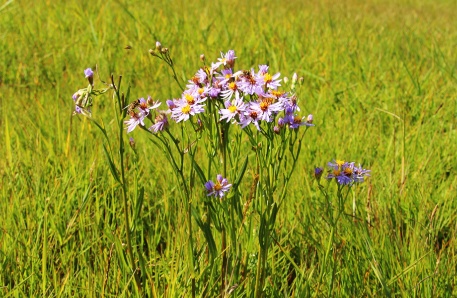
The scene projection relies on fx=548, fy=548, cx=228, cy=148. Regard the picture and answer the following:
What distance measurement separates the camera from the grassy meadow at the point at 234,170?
1542 mm

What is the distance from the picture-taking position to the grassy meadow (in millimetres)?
1542

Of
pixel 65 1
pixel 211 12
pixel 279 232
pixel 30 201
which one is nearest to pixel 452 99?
pixel 279 232

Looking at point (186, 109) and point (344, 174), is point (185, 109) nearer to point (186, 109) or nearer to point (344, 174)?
point (186, 109)

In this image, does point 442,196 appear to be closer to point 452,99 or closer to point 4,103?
point 452,99

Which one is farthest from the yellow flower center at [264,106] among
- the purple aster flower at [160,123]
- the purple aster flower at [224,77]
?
the purple aster flower at [160,123]

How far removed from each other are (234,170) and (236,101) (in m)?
0.23

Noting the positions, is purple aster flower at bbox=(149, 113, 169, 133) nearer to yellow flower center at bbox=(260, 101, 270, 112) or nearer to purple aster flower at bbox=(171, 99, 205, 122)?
purple aster flower at bbox=(171, 99, 205, 122)

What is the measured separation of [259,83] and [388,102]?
1.92 m

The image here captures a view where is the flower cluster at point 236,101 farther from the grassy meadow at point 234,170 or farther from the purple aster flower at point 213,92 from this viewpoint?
the grassy meadow at point 234,170

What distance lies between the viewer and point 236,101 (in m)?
1.23

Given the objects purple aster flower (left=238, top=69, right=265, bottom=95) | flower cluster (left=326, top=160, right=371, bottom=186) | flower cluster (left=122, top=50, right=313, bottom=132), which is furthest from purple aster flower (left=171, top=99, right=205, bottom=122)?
flower cluster (left=326, top=160, right=371, bottom=186)

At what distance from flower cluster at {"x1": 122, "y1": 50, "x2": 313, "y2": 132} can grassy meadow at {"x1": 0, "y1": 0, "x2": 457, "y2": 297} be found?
0.67ft

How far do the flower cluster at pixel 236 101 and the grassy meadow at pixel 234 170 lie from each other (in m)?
0.20

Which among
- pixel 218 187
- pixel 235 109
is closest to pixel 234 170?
pixel 218 187
